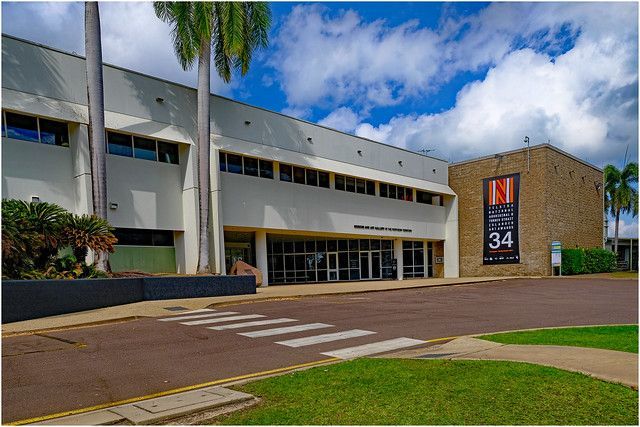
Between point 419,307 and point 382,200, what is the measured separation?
1836 cm

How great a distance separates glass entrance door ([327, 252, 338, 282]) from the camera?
112 feet

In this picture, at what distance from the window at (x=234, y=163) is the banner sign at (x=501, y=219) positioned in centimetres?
2022

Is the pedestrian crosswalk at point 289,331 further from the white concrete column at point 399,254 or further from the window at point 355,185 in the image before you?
the white concrete column at point 399,254

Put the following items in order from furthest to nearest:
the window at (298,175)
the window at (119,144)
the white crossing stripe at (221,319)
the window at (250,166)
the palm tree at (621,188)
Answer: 1. the palm tree at (621,188)
2. the window at (298,175)
3. the window at (250,166)
4. the window at (119,144)
5. the white crossing stripe at (221,319)

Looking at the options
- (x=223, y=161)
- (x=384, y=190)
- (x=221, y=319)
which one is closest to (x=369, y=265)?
(x=384, y=190)

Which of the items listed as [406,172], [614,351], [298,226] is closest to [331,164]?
[298,226]

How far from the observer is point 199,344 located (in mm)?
8656

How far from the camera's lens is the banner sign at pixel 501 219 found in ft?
111

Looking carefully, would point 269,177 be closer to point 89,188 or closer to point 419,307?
point 89,188

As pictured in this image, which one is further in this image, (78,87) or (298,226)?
(298,226)

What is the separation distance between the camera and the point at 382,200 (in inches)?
1271

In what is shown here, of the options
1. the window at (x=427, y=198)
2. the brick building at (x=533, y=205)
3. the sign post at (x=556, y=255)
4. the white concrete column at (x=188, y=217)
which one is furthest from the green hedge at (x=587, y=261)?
the white concrete column at (x=188, y=217)

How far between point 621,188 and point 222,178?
4235cm

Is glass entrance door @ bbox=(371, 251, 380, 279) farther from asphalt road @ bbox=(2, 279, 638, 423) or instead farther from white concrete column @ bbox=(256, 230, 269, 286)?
asphalt road @ bbox=(2, 279, 638, 423)
